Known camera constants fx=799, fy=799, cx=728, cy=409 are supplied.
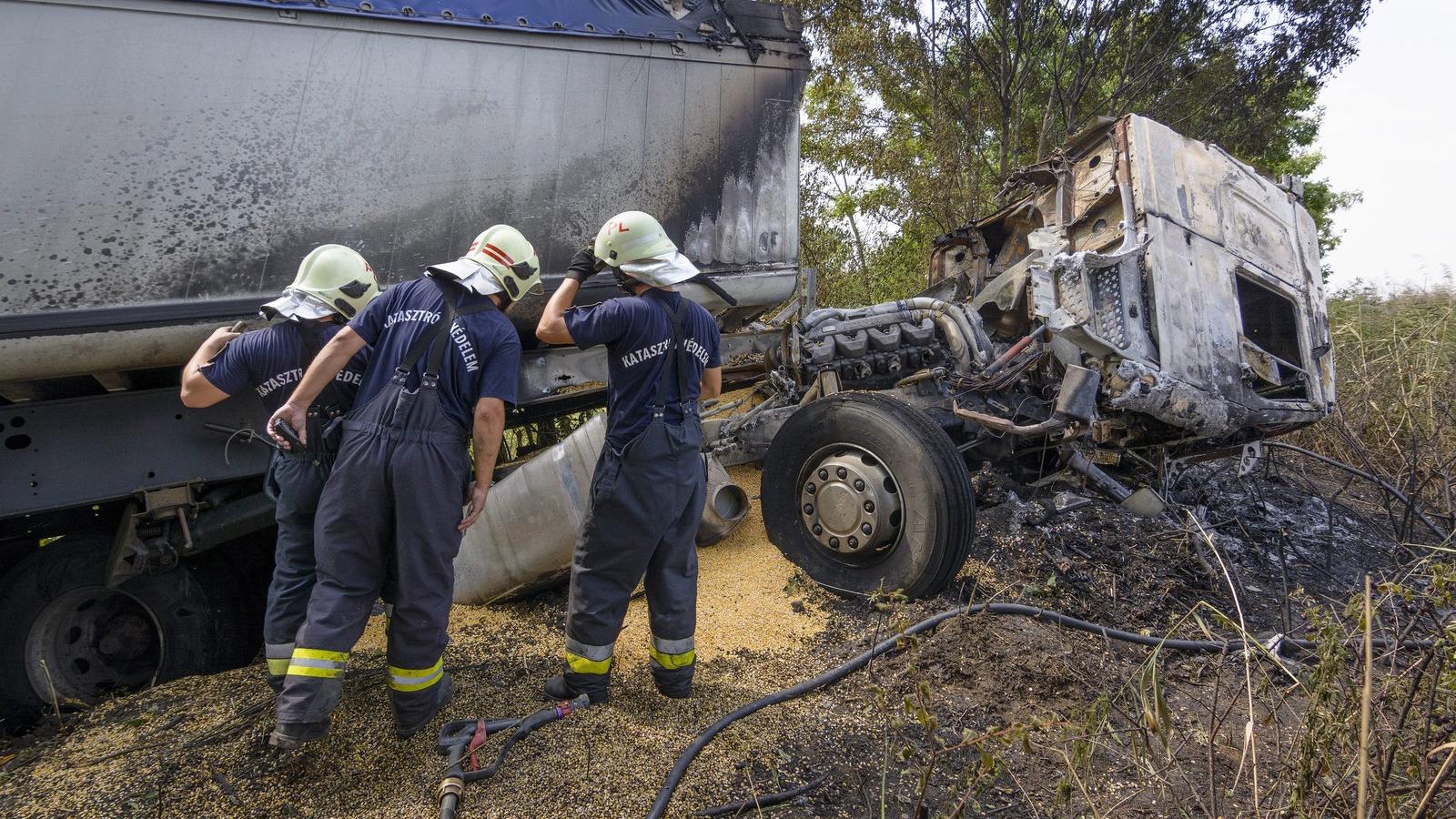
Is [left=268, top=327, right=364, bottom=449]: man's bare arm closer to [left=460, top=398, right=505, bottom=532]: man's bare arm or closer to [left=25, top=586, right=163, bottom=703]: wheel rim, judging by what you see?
[left=460, top=398, right=505, bottom=532]: man's bare arm

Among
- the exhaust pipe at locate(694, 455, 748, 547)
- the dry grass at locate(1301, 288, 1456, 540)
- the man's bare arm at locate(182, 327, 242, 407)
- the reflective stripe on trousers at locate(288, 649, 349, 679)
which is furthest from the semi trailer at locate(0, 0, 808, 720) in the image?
the dry grass at locate(1301, 288, 1456, 540)

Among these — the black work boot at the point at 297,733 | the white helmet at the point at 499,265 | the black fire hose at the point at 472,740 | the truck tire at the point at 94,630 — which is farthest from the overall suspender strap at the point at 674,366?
the truck tire at the point at 94,630

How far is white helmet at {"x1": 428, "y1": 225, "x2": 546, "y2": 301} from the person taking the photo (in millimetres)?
2627

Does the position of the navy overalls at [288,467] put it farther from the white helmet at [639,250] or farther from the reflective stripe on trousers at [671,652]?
the reflective stripe on trousers at [671,652]

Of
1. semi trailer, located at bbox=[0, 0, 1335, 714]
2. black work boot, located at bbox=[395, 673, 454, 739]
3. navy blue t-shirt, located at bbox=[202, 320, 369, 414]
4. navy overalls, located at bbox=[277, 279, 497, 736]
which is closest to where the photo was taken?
navy overalls, located at bbox=[277, 279, 497, 736]

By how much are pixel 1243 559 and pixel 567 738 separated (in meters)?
3.87

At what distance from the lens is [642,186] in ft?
13.3

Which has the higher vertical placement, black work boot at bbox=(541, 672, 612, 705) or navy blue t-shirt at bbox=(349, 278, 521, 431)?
navy blue t-shirt at bbox=(349, 278, 521, 431)

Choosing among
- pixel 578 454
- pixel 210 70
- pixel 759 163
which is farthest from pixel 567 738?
pixel 759 163

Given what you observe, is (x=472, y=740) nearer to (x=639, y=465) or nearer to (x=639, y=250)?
(x=639, y=465)

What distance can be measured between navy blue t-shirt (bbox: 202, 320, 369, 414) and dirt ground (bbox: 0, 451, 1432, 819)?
109 centimetres

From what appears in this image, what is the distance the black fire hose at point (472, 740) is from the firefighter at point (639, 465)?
0.16 meters

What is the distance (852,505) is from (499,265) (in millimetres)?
1888

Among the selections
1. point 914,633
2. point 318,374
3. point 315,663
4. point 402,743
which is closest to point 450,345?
point 318,374
